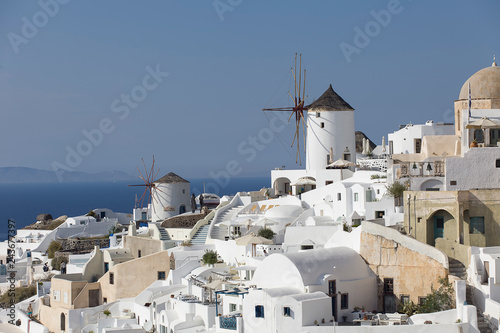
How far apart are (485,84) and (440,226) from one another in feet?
31.2

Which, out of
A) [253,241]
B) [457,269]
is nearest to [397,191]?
[253,241]

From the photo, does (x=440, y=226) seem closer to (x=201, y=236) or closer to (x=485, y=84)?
(x=485, y=84)

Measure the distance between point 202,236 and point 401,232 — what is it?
14.1m

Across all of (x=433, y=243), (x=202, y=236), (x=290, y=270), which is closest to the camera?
(x=290, y=270)

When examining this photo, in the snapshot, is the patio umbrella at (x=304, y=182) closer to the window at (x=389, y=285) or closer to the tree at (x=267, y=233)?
the tree at (x=267, y=233)

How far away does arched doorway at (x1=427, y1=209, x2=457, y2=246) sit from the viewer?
Answer: 1073 inches

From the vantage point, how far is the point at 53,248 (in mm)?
46000

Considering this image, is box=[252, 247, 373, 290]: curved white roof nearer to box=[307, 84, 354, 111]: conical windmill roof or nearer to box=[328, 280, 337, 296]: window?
box=[328, 280, 337, 296]: window

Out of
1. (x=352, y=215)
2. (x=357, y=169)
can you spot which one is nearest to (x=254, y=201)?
(x=357, y=169)

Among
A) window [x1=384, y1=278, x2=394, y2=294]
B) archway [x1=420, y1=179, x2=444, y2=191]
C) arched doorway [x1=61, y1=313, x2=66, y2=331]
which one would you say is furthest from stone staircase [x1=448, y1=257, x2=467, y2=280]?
arched doorway [x1=61, y1=313, x2=66, y2=331]

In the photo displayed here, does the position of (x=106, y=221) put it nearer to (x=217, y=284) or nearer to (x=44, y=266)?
(x=44, y=266)

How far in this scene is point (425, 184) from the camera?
30.1m

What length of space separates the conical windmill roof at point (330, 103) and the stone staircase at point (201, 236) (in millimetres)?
9333

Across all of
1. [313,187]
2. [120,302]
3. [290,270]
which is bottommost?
[120,302]
